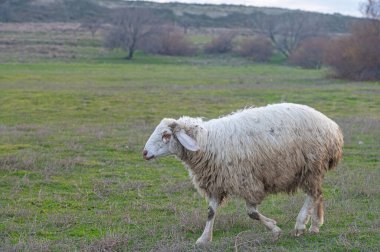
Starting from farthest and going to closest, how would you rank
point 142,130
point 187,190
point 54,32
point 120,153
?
point 54,32 < point 142,130 < point 120,153 < point 187,190

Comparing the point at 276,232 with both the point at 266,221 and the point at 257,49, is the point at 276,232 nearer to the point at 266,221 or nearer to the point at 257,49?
the point at 266,221

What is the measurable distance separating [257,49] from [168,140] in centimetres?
6748

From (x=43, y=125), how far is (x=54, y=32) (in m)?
65.4

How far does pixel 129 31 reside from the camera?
72062 millimetres

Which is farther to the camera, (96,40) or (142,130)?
(96,40)

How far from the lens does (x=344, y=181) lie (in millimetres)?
11867

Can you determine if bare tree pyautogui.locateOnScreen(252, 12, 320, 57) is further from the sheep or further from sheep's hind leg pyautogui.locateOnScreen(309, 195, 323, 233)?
sheep's hind leg pyautogui.locateOnScreen(309, 195, 323, 233)

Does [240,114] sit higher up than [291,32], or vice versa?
[240,114]

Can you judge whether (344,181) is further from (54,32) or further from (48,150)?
(54,32)

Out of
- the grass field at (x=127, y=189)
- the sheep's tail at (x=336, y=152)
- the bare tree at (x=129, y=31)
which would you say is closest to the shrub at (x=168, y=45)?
the bare tree at (x=129, y=31)

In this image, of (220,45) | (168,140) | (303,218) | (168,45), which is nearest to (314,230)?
(303,218)

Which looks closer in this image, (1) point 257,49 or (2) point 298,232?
(2) point 298,232

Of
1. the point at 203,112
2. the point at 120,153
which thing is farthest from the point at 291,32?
the point at 120,153

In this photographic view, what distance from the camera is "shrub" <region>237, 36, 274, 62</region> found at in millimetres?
74625
